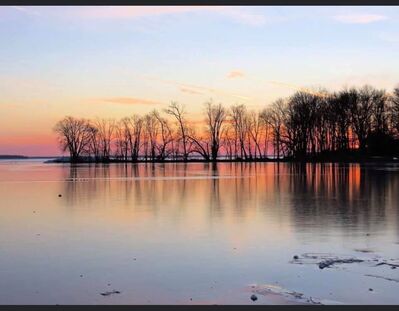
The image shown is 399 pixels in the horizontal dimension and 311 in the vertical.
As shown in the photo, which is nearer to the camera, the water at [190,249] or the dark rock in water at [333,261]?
the water at [190,249]

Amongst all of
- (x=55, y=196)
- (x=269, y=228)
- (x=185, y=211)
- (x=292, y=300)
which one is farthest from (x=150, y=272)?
(x=55, y=196)

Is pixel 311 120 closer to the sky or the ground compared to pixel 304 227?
closer to the sky

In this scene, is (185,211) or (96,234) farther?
(185,211)

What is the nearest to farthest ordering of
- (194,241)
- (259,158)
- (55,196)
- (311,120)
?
(194,241) < (55,196) < (311,120) < (259,158)

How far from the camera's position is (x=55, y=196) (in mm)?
21828

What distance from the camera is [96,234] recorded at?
11.7m

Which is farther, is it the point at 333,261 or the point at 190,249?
the point at 190,249

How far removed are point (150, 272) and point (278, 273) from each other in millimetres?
1870

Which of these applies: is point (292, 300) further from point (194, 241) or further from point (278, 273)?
point (194, 241)

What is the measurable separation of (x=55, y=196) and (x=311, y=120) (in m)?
79.8

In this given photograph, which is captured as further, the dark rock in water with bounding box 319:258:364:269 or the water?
the dark rock in water with bounding box 319:258:364:269

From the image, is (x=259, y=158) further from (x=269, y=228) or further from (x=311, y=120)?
(x=269, y=228)

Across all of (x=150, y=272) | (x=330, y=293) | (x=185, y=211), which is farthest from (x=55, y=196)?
(x=330, y=293)

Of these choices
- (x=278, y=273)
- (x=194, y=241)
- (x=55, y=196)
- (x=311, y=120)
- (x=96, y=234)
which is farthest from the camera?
(x=311, y=120)
